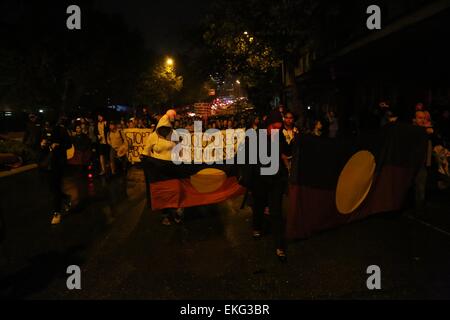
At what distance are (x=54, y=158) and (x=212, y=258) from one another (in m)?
3.51

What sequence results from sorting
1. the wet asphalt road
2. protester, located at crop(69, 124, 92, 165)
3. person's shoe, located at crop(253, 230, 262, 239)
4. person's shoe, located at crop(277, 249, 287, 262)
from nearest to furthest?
the wet asphalt road → person's shoe, located at crop(277, 249, 287, 262) → person's shoe, located at crop(253, 230, 262, 239) → protester, located at crop(69, 124, 92, 165)

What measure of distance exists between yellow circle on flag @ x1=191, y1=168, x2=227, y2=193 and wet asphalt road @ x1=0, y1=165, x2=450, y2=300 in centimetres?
56

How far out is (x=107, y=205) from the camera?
315 inches

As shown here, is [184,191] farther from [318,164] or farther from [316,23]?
[316,23]

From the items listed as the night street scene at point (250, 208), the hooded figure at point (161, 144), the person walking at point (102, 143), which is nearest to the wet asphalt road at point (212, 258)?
the night street scene at point (250, 208)

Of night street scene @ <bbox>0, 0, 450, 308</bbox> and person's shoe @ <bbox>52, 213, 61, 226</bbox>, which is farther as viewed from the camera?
person's shoe @ <bbox>52, 213, 61, 226</bbox>

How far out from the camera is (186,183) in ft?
21.2

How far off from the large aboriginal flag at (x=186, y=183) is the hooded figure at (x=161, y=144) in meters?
0.10

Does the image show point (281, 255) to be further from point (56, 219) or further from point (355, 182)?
point (56, 219)

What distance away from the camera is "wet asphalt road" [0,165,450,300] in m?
4.06

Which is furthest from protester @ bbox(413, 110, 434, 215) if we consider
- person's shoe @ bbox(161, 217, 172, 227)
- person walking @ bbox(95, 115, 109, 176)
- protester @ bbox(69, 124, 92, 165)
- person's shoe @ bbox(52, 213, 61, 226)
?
protester @ bbox(69, 124, 92, 165)

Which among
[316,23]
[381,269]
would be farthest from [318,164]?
[316,23]

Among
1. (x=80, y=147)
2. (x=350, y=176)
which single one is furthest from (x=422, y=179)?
(x=80, y=147)

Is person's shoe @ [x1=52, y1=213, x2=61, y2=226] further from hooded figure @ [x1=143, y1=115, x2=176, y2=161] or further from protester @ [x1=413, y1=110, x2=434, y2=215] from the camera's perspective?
protester @ [x1=413, y1=110, x2=434, y2=215]
